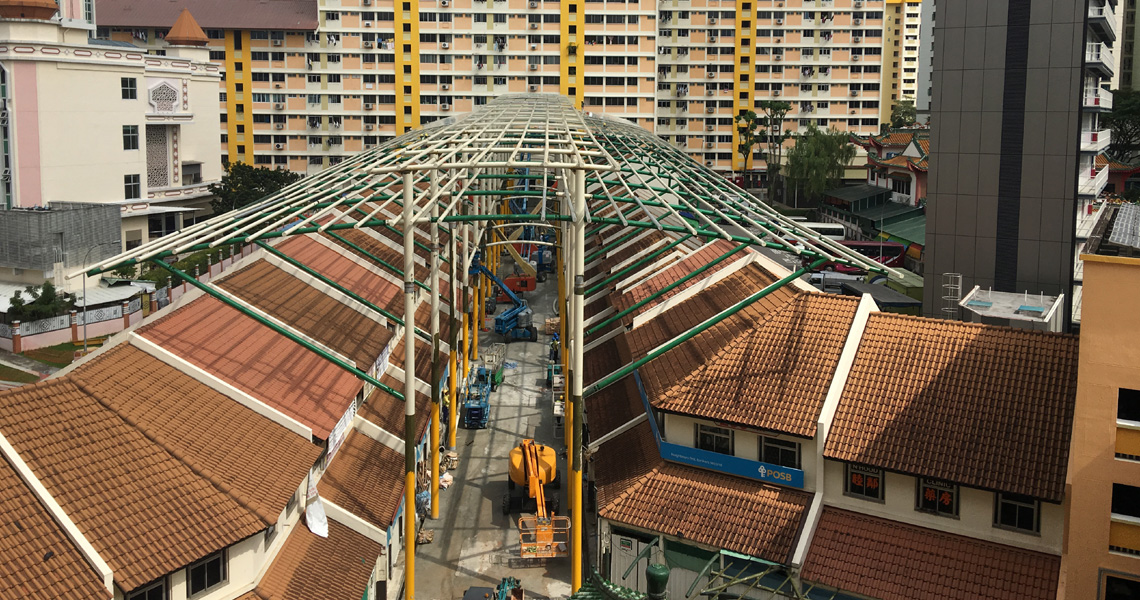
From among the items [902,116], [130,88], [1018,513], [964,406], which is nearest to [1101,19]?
[964,406]

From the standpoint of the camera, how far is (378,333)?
27.6 m

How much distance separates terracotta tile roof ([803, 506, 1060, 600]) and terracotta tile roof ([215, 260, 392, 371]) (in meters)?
11.7

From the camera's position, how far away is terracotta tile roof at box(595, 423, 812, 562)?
19562 millimetres

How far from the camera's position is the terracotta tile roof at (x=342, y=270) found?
98.7ft

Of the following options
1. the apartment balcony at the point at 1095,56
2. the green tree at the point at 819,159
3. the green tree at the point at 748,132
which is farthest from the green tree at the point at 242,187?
the apartment balcony at the point at 1095,56

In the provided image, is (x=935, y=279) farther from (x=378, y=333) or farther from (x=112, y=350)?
(x=112, y=350)

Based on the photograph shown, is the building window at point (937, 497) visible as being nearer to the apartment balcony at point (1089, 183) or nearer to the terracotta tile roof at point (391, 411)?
the terracotta tile roof at point (391, 411)

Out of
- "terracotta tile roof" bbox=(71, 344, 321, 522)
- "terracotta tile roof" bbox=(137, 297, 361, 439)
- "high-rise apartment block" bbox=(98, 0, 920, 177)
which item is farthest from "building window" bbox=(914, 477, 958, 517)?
"high-rise apartment block" bbox=(98, 0, 920, 177)

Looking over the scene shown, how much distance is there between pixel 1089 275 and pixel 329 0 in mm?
77598

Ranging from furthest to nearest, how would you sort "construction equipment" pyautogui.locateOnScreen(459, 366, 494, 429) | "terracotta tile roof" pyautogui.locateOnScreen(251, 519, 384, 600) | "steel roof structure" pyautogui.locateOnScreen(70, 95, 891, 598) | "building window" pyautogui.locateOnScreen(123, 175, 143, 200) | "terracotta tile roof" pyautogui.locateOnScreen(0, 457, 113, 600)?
"building window" pyautogui.locateOnScreen(123, 175, 143, 200) → "construction equipment" pyautogui.locateOnScreen(459, 366, 494, 429) → "steel roof structure" pyautogui.locateOnScreen(70, 95, 891, 598) → "terracotta tile roof" pyautogui.locateOnScreen(251, 519, 384, 600) → "terracotta tile roof" pyautogui.locateOnScreen(0, 457, 113, 600)

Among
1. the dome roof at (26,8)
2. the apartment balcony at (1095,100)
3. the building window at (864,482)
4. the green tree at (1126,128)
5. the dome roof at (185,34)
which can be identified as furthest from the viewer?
the dome roof at (185,34)

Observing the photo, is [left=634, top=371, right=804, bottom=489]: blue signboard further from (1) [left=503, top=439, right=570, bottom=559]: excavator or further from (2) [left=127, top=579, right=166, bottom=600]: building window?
(2) [left=127, top=579, right=166, bottom=600]: building window

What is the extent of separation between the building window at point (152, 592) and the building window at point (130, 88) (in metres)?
46.4

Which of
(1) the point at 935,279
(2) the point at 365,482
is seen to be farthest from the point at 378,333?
(1) the point at 935,279
